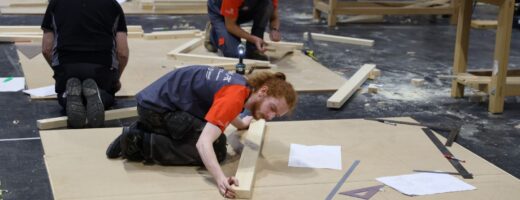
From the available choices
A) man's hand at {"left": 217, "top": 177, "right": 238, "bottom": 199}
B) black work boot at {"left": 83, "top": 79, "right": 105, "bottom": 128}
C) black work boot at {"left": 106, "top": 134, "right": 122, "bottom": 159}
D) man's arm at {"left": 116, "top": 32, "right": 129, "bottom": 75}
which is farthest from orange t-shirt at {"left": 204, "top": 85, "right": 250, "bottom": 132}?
man's arm at {"left": 116, "top": 32, "right": 129, "bottom": 75}

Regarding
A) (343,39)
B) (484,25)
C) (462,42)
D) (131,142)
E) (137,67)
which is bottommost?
(484,25)

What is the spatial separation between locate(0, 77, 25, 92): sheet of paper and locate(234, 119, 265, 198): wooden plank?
188cm

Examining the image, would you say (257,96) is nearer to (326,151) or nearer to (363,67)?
(326,151)

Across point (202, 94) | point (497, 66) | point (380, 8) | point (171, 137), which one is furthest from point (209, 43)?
point (202, 94)

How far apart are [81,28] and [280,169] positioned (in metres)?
1.63

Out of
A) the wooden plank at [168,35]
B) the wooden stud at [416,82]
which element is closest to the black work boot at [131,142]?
the wooden stud at [416,82]

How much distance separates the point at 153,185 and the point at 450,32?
5908 mm

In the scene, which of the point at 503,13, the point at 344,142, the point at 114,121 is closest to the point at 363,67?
the point at 503,13

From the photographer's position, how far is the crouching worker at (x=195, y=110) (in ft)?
9.43

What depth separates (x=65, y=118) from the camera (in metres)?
3.94

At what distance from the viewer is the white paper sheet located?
3.34 meters

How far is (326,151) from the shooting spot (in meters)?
3.54

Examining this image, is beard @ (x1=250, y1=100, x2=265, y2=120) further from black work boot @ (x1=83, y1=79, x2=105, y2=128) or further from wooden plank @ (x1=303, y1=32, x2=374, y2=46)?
wooden plank @ (x1=303, y1=32, x2=374, y2=46)

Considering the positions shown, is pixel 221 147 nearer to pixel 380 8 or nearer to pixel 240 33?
pixel 240 33
